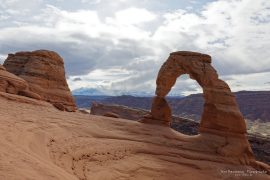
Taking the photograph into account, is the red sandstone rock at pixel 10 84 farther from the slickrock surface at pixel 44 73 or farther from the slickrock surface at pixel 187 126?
the slickrock surface at pixel 187 126

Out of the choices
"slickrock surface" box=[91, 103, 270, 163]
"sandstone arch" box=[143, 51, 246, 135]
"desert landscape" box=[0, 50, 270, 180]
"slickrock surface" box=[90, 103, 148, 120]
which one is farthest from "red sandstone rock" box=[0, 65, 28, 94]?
"slickrock surface" box=[90, 103, 148, 120]

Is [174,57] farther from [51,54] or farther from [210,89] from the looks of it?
[51,54]

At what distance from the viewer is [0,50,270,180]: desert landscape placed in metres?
10.8

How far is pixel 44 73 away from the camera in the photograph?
1120 inches

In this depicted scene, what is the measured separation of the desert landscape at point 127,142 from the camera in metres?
10.8

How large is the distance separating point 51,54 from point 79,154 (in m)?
18.8

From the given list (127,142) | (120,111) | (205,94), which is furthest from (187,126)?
(127,142)

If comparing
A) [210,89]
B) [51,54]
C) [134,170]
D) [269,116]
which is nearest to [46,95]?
[51,54]

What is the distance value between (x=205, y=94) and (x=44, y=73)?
45.7ft

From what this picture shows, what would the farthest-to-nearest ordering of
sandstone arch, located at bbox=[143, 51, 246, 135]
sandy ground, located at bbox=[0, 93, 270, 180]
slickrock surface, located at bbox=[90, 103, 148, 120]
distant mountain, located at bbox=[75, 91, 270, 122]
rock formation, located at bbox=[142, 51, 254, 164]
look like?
distant mountain, located at bbox=[75, 91, 270, 122] < slickrock surface, located at bbox=[90, 103, 148, 120] < sandstone arch, located at bbox=[143, 51, 246, 135] < rock formation, located at bbox=[142, 51, 254, 164] < sandy ground, located at bbox=[0, 93, 270, 180]

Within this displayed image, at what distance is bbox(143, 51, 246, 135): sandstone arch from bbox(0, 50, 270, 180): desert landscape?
0.18 feet

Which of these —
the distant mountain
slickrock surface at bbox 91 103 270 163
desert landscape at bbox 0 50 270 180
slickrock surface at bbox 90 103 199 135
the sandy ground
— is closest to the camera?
the sandy ground

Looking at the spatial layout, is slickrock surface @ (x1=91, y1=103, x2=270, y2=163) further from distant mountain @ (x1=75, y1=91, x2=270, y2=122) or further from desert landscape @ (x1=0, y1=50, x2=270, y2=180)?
distant mountain @ (x1=75, y1=91, x2=270, y2=122)

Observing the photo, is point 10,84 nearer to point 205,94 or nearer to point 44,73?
point 44,73
